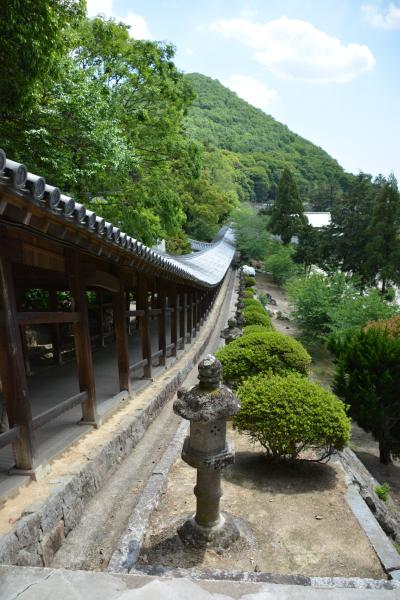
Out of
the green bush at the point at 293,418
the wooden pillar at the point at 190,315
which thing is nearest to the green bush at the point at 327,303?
the wooden pillar at the point at 190,315

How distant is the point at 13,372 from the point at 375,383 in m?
8.07

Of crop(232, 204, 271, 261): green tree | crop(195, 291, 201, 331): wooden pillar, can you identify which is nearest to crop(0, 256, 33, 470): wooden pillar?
crop(195, 291, 201, 331): wooden pillar

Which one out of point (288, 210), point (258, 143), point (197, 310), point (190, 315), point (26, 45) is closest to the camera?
point (26, 45)

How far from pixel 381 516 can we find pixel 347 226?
34456mm

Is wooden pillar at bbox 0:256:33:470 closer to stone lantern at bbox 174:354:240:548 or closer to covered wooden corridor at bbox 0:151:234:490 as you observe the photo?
covered wooden corridor at bbox 0:151:234:490

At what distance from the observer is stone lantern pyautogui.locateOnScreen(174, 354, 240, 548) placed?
3893 mm

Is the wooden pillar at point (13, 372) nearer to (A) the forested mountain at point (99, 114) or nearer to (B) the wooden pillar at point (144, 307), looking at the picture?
(B) the wooden pillar at point (144, 307)

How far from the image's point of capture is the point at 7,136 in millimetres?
9281

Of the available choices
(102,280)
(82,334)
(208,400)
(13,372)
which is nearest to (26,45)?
(102,280)

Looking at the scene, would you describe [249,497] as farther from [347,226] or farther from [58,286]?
[347,226]

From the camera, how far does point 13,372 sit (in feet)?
14.8

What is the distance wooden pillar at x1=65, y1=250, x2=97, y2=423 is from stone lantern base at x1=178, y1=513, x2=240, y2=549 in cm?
281

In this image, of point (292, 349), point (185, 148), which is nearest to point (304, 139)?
point (185, 148)

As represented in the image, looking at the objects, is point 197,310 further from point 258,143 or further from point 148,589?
point 258,143
